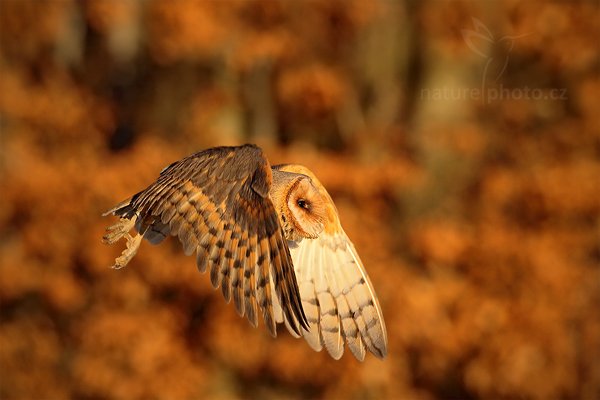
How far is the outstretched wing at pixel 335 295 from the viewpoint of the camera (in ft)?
8.75

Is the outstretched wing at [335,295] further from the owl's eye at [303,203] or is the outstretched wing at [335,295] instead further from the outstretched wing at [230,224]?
the outstretched wing at [230,224]

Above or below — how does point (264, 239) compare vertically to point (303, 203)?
below

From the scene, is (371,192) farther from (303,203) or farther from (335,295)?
(303,203)

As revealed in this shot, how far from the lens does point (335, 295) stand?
274 cm

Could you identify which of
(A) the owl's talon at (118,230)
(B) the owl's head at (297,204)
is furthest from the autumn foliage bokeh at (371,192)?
(A) the owl's talon at (118,230)

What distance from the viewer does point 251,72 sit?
891 centimetres

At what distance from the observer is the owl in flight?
92.8 inches

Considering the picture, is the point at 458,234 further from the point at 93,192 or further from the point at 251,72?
the point at 93,192

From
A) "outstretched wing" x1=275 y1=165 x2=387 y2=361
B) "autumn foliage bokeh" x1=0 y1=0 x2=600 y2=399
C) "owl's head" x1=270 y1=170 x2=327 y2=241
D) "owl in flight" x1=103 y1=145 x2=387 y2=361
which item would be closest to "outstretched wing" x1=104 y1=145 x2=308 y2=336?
"owl in flight" x1=103 y1=145 x2=387 y2=361

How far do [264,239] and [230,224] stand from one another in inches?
4.5

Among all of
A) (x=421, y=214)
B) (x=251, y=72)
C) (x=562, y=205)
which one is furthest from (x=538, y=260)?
(x=251, y=72)

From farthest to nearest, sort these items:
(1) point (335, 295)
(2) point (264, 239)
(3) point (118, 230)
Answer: (1) point (335, 295) → (3) point (118, 230) → (2) point (264, 239)

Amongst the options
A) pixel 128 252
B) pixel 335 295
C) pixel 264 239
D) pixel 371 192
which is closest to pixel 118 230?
pixel 128 252

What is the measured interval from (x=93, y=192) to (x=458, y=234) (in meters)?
3.26
